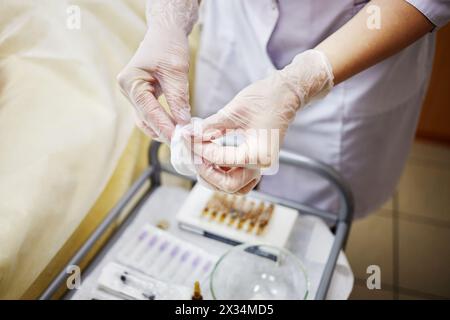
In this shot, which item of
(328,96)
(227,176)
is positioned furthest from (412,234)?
(227,176)

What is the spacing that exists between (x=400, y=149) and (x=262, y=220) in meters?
0.53

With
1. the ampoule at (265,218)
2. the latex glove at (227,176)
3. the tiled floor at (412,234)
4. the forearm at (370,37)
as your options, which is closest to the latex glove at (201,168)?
the latex glove at (227,176)

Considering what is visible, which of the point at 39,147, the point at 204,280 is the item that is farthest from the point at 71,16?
the point at 204,280

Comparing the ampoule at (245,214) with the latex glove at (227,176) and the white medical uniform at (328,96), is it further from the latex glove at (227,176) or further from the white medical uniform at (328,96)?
the latex glove at (227,176)

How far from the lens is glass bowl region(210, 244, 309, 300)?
3.19 feet

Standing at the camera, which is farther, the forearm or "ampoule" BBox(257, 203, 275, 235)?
"ampoule" BBox(257, 203, 275, 235)

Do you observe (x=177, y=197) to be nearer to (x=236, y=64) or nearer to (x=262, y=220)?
(x=262, y=220)

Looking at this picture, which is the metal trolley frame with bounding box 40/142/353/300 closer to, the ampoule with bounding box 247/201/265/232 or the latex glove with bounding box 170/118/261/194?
A: the ampoule with bounding box 247/201/265/232

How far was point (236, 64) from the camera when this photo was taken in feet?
4.07

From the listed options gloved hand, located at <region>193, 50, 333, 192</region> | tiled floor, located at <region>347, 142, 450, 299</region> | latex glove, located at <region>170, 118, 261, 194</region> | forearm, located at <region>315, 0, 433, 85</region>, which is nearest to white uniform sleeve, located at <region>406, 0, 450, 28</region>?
forearm, located at <region>315, 0, 433, 85</region>

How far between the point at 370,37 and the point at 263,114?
24 centimetres

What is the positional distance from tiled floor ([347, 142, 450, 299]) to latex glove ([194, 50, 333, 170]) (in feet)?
3.35

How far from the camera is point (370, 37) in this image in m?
0.79
